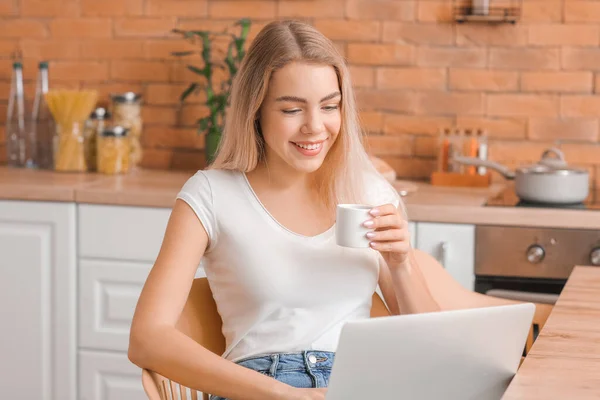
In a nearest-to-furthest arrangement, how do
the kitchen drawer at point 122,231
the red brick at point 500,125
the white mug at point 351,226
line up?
1. the white mug at point 351,226
2. the kitchen drawer at point 122,231
3. the red brick at point 500,125

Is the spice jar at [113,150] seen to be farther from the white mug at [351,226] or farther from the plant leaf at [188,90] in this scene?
the white mug at [351,226]

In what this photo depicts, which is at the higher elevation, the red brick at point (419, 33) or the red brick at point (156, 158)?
the red brick at point (419, 33)

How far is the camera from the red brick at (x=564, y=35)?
124 inches

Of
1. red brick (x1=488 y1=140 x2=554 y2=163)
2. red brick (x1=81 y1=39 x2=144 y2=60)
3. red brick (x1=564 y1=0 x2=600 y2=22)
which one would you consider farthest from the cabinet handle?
red brick (x1=81 y1=39 x2=144 y2=60)

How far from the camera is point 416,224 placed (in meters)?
2.78

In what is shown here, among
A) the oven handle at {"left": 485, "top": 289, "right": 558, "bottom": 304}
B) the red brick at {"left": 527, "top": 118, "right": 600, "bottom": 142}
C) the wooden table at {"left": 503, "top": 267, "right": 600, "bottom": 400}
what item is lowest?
the oven handle at {"left": 485, "top": 289, "right": 558, "bottom": 304}

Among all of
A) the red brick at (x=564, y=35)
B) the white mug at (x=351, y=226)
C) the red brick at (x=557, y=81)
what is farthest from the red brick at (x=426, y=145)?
the white mug at (x=351, y=226)

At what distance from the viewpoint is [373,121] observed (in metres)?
3.37

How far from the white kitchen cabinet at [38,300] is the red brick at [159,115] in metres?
0.68

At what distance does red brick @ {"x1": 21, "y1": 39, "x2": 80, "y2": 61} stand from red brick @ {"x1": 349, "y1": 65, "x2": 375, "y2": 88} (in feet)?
3.40

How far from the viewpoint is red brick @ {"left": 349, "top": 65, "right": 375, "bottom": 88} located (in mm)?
3352

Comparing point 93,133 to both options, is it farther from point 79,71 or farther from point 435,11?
→ point 435,11

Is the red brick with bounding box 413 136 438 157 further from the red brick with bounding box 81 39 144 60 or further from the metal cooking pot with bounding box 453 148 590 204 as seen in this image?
the red brick with bounding box 81 39 144 60

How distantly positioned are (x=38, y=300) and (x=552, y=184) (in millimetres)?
1596
